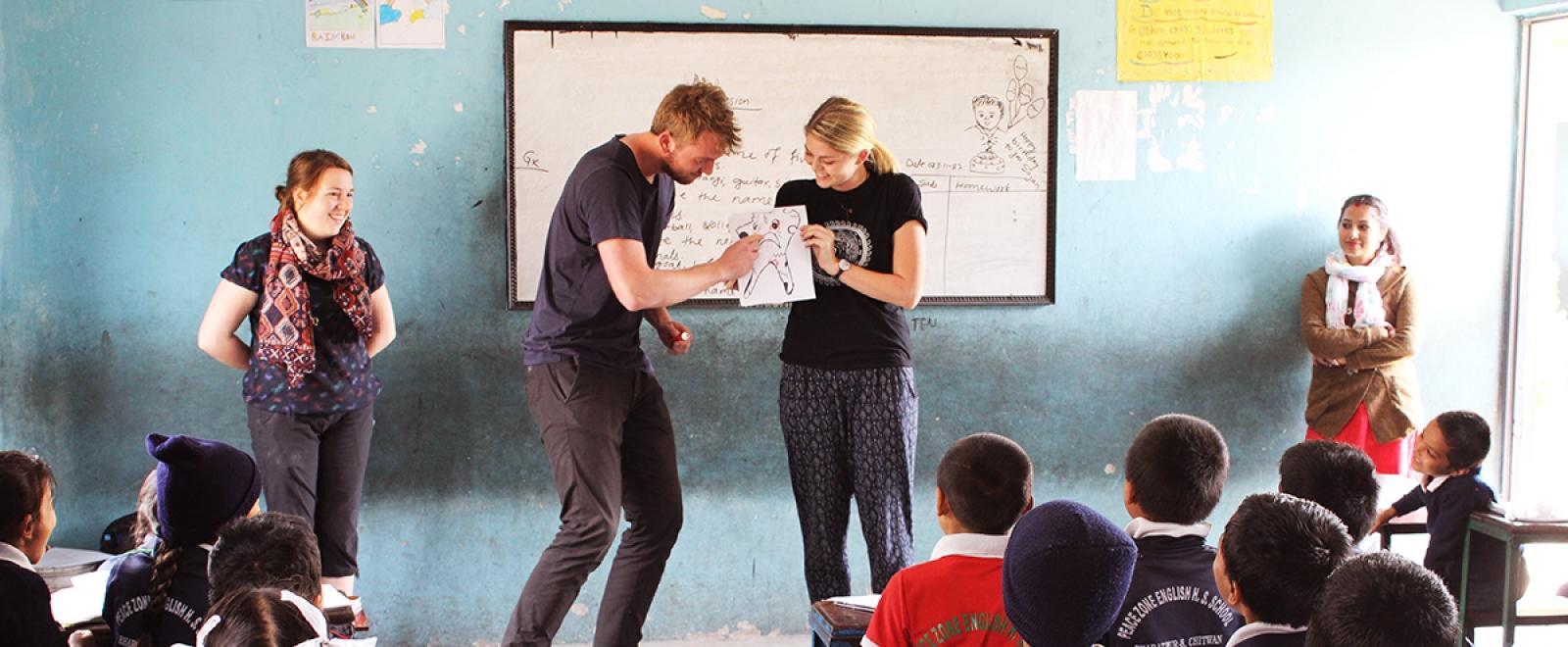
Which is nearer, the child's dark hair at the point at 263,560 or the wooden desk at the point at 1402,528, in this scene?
the child's dark hair at the point at 263,560

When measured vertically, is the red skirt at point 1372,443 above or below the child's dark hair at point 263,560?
below

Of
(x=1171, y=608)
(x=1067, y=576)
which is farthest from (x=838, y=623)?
(x=1067, y=576)

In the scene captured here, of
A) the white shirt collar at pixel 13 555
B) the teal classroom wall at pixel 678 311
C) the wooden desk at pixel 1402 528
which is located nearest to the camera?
the white shirt collar at pixel 13 555

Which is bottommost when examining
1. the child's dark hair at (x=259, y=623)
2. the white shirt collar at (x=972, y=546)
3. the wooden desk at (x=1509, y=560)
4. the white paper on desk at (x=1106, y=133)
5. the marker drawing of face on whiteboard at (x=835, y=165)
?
the wooden desk at (x=1509, y=560)

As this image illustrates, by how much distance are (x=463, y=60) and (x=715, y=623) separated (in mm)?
1955

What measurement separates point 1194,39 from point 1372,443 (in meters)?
1.44

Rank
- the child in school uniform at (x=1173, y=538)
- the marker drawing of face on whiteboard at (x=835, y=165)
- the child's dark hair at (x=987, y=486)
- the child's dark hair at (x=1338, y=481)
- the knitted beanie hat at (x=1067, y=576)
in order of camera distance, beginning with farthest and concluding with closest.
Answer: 1. the marker drawing of face on whiteboard at (x=835, y=165)
2. the child's dark hair at (x=1338, y=481)
3. the child's dark hair at (x=987, y=486)
4. the child in school uniform at (x=1173, y=538)
5. the knitted beanie hat at (x=1067, y=576)

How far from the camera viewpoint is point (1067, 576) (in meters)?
1.79

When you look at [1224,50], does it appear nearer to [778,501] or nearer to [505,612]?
[778,501]

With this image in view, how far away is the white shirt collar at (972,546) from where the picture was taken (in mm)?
2258

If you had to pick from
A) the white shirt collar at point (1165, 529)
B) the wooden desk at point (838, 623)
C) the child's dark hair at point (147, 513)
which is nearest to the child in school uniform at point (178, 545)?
the child's dark hair at point (147, 513)

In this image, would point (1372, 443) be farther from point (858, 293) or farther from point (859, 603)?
point (859, 603)

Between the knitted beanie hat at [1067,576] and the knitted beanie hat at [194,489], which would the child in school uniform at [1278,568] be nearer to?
the knitted beanie hat at [1067,576]

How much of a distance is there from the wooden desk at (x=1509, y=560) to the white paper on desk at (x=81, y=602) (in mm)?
2952
